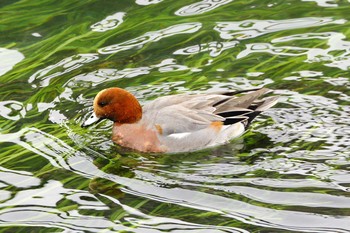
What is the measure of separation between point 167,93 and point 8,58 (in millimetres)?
2144

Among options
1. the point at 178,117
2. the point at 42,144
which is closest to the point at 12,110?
the point at 42,144

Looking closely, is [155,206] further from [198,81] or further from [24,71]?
[24,71]

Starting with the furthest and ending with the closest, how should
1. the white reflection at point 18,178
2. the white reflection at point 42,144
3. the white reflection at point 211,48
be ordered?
the white reflection at point 211,48 < the white reflection at point 42,144 < the white reflection at point 18,178

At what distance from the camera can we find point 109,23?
11227 millimetres

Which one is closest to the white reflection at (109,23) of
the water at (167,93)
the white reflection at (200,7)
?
the water at (167,93)

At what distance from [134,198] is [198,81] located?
93.2 inches

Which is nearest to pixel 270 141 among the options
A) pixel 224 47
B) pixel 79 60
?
pixel 224 47

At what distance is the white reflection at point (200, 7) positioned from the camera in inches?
447

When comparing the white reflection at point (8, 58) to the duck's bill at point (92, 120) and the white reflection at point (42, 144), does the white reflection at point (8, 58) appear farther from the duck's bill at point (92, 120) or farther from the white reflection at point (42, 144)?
the duck's bill at point (92, 120)

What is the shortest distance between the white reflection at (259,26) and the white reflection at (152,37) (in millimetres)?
319

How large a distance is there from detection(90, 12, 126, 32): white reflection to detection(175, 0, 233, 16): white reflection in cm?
69

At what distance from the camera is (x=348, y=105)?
8836mm

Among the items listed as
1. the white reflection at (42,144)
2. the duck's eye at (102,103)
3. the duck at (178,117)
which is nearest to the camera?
the white reflection at (42,144)

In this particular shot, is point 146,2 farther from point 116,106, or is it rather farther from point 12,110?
point 116,106
